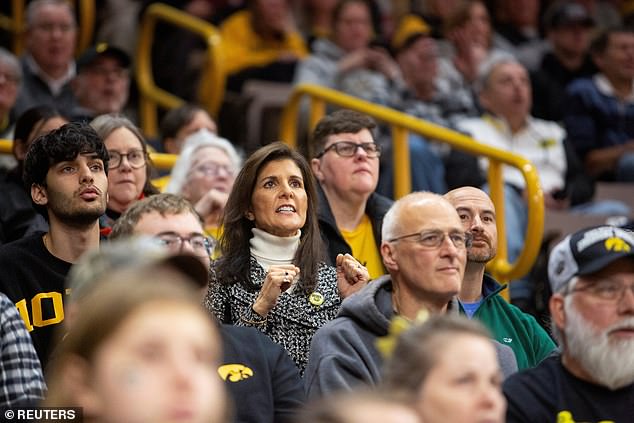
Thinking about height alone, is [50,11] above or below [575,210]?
above

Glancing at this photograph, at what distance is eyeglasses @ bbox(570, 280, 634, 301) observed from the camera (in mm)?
4332

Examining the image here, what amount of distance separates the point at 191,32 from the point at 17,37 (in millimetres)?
1346

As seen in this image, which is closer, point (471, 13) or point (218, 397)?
point (218, 397)

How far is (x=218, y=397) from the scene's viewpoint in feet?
9.59

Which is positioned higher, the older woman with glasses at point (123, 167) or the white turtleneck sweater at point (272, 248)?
the older woman with glasses at point (123, 167)

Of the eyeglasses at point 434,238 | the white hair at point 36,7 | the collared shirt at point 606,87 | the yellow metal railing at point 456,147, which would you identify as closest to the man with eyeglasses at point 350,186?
the yellow metal railing at point 456,147

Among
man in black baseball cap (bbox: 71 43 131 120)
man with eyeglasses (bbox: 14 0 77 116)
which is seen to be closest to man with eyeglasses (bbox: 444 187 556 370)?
man in black baseball cap (bbox: 71 43 131 120)

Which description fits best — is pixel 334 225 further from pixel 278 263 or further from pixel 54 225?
pixel 54 225

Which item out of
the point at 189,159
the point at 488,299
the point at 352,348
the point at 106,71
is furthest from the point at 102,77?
the point at 352,348

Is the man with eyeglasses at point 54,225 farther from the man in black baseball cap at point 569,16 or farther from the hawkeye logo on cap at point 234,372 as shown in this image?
the man in black baseball cap at point 569,16

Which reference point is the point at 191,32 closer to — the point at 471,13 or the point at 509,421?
the point at 471,13

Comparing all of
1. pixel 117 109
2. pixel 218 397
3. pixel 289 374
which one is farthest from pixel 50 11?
pixel 218 397

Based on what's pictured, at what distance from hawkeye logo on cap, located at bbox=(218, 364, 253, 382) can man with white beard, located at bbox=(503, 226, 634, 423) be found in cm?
84

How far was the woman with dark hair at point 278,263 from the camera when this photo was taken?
521 centimetres
